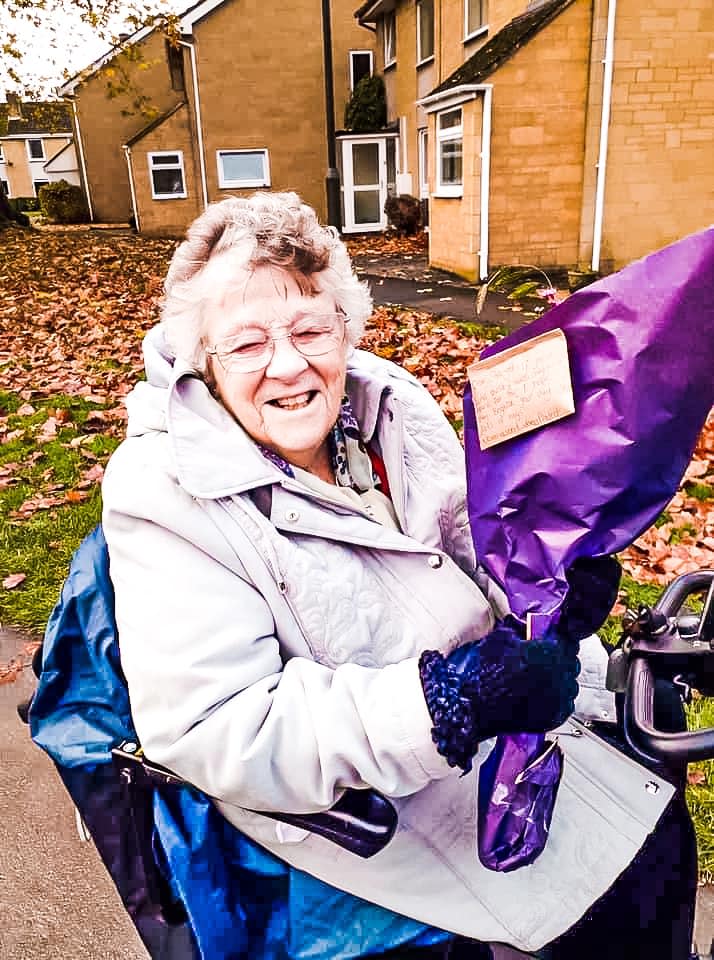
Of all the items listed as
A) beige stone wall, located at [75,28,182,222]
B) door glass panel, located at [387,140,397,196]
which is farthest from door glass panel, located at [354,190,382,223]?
beige stone wall, located at [75,28,182,222]

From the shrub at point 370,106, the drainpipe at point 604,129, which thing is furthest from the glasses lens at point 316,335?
the shrub at point 370,106

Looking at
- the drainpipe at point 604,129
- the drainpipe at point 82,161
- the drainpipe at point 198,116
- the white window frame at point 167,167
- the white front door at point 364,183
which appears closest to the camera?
the drainpipe at point 604,129

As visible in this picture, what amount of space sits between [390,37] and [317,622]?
22.7m

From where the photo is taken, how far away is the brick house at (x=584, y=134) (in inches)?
424

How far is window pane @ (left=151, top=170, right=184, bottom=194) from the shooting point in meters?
22.0

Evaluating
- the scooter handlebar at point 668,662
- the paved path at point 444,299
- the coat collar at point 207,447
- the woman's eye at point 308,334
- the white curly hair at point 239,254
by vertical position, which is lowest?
the paved path at point 444,299

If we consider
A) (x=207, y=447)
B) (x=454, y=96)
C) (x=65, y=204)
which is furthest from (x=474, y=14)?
(x=65, y=204)

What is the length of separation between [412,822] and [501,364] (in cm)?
82

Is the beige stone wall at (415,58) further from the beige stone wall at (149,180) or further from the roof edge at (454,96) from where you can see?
the beige stone wall at (149,180)

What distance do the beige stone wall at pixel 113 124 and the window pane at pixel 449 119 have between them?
13.4 meters

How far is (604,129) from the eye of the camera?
10.9m

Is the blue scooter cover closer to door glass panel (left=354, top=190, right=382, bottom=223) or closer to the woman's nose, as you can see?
the woman's nose

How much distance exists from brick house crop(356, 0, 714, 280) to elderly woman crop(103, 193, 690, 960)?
34.4ft

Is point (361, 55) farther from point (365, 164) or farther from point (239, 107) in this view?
point (239, 107)
